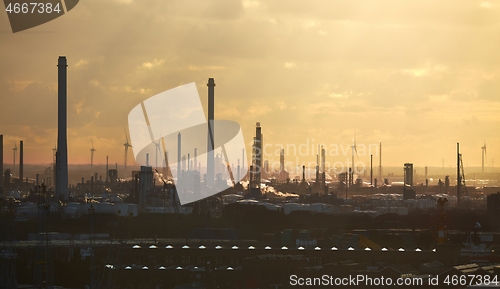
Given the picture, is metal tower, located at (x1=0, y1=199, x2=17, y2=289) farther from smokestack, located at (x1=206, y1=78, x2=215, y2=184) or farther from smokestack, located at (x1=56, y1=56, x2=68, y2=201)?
smokestack, located at (x1=206, y1=78, x2=215, y2=184)

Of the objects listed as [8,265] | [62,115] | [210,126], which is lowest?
[8,265]

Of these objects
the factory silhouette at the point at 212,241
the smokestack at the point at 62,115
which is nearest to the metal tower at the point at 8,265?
the factory silhouette at the point at 212,241

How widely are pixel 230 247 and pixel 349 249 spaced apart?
12.5 ft

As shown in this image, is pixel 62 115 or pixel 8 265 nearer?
pixel 8 265

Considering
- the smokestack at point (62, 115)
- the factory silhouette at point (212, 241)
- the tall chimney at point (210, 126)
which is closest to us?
the factory silhouette at point (212, 241)

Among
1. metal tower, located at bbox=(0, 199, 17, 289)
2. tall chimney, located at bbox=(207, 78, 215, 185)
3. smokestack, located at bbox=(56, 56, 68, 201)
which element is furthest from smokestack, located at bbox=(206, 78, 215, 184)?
metal tower, located at bbox=(0, 199, 17, 289)

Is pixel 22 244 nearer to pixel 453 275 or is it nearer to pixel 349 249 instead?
pixel 349 249

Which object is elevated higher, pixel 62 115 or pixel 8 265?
pixel 62 115

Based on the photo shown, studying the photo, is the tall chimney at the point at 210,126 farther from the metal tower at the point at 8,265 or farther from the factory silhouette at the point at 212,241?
the metal tower at the point at 8,265

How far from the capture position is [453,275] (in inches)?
771

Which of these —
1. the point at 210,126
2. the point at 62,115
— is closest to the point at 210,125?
the point at 210,126

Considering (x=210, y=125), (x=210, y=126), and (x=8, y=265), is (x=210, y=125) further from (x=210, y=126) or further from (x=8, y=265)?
(x=8, y=265)

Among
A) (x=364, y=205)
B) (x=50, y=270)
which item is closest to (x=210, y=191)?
(x=364, y=205)

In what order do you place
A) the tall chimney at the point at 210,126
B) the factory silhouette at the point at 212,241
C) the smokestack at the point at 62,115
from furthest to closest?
1. the tall chimney at the point at 210,126
2. the smokestack at the point at 62,115
3. the factory silhouette at the point at 212,241
